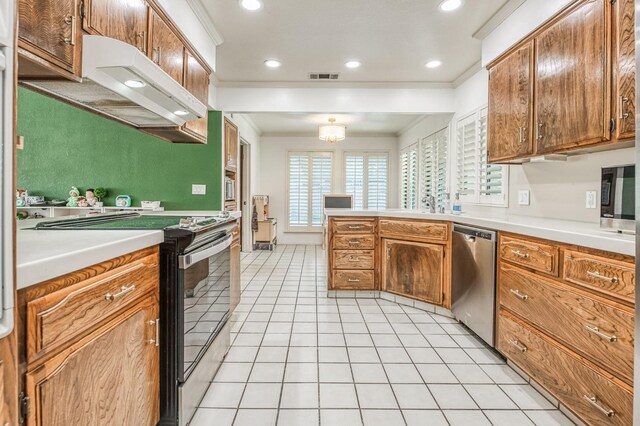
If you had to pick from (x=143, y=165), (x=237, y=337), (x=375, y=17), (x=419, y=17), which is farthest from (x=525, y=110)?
(x=143, y=165)

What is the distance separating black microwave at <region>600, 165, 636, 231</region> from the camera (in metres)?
1.51

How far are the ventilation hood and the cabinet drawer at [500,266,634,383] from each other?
2218mm

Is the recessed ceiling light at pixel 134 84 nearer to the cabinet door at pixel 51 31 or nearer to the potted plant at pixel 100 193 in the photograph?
the cabinet door at pixel 51 31

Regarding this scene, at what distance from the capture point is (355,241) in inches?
142

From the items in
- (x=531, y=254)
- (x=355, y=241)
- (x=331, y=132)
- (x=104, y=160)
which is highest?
(x=331, y=132)

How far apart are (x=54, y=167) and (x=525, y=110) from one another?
4787 millimetres

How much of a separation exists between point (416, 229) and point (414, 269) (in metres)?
0.40

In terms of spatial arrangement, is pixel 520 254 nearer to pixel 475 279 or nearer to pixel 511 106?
pixel 475 279

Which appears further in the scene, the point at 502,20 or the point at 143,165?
the point at 143,165

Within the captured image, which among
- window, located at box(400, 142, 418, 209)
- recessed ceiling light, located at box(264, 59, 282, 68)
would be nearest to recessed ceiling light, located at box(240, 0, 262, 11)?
recessed ceiling light, located at box(264, 59, 282, 68)

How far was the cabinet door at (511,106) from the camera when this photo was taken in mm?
2314

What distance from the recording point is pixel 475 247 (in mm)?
2508

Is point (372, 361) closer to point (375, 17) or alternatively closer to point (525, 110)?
point (525, 110)

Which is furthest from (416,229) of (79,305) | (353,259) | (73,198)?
(73,198)
